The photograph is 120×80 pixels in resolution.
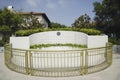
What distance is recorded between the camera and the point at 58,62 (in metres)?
10.0

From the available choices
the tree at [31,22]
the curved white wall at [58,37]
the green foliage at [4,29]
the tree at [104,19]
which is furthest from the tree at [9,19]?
the curved white wall at [58,37]

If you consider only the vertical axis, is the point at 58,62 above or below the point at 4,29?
below

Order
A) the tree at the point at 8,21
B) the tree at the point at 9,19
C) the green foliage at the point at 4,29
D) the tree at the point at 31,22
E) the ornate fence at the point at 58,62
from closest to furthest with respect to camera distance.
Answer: the ornate fence at the point at 58,62
the green foliage at the point at 4,29
the tree at the point at 8,21
the tree at the point at 9,19
the tree at the point at 31,22

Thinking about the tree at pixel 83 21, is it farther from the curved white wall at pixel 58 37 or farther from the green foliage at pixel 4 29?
the curved white wall at pixel 58 37

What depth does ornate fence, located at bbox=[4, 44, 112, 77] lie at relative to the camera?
9.14 metres

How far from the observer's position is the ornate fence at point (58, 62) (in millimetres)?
9141

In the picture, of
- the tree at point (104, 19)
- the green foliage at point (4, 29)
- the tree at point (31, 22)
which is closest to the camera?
the green foliage at point (4, 29)

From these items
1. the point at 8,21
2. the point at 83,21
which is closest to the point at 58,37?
the point at 8,21

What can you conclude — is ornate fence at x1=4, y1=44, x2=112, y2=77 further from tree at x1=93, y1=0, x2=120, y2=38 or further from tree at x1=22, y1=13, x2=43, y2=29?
tree at x1=22, y1=13, x2=43, y2=29

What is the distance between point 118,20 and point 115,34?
25.7ft

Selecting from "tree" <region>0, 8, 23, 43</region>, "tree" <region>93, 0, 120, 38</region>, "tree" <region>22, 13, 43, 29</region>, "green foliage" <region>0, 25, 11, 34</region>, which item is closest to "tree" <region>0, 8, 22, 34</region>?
"tree" <region>0, 8, 23, 43</region>

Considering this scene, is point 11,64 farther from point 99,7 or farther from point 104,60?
point 99,7

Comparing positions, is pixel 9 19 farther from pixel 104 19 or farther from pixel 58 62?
pixel 58 62

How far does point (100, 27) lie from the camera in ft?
95.7
